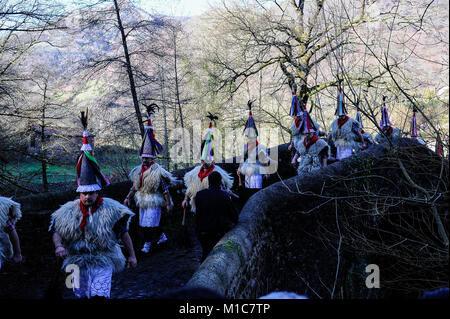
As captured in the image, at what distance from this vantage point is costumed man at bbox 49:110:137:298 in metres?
4.27

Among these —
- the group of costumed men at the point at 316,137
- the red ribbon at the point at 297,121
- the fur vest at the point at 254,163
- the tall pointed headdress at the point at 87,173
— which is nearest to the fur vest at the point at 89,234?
the tall pointed headdress at the point at 87,173

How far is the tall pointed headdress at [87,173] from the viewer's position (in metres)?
4.38

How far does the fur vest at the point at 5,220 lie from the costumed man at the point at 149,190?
2690mm

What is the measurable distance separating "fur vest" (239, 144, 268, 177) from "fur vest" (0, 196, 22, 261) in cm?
593

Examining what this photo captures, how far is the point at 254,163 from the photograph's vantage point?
988 centimetres

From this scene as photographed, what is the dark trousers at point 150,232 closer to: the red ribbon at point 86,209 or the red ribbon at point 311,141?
the red ribbon at point 86,209

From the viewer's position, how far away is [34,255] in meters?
7.09

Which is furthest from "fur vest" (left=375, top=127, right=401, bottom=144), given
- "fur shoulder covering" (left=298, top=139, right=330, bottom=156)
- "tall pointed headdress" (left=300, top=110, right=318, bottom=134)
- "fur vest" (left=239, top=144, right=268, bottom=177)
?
"fur vest" (left=239, top=144, right=268, bottom=177)

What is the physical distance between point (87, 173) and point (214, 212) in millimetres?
1970

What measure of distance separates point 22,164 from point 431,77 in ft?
48.1

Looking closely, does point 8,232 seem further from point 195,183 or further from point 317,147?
point 317,147
